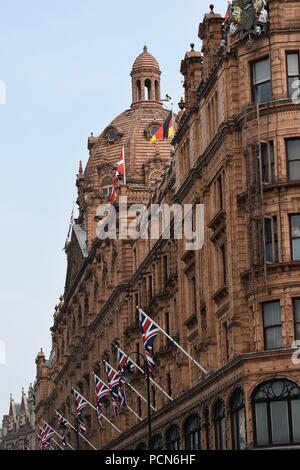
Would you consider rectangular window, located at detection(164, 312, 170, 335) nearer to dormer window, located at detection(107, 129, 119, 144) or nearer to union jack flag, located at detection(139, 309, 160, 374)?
union jack flag, located at detection(139, 309, 160, 374)

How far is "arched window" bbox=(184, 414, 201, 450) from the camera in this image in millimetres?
79812

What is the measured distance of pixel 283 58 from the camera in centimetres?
7069

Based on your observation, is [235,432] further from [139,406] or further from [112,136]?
[112,136]

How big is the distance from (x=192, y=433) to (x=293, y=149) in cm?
2044

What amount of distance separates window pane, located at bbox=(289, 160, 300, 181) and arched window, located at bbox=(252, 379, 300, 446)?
407 inches

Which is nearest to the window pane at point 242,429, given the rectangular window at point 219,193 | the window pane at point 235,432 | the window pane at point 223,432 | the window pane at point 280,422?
the window pane at point 235,432

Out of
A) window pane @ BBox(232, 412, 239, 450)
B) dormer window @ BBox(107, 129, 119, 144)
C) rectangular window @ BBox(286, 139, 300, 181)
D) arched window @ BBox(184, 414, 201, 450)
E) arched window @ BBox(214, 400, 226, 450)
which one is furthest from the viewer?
dormer window @ BBox(107, 129, 119, 144)

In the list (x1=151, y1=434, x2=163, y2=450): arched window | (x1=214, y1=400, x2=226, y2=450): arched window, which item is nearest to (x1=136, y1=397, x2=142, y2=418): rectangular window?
(x1=151, y1=434, x2=163, y2=450): arched window

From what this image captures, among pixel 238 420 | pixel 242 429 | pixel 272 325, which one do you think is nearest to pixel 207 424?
pixel 238 420

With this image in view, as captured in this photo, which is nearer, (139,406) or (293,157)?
(293,157)

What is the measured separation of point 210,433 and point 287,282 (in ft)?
39.9

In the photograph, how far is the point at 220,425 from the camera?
245ft
